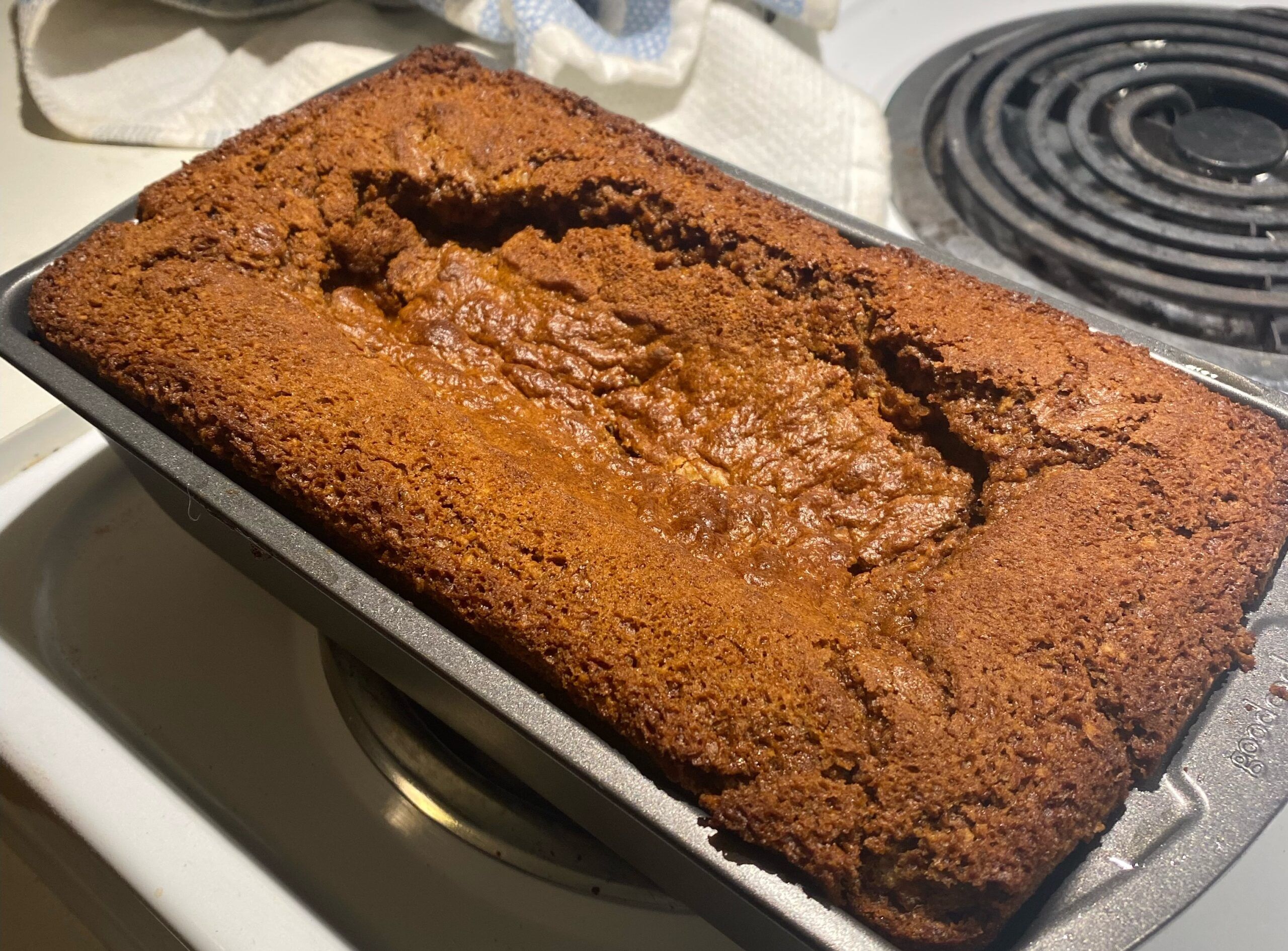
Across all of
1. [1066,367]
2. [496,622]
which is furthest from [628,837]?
[1066,367]

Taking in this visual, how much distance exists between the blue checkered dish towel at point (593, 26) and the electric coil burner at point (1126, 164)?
0.40 metres

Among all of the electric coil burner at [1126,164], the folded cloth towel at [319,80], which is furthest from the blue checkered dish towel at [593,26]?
the electric coil burner at [1126,164]

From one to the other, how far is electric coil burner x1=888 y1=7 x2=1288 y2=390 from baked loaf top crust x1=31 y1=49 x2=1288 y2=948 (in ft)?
1.46

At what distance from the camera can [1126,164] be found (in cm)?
142

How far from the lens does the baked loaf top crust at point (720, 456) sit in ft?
2.20

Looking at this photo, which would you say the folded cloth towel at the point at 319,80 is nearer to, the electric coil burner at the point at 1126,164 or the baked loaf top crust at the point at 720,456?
the electric coil burner at the point at 1126,164

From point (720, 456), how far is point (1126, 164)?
3.29 ft

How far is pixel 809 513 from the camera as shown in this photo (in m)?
0.89

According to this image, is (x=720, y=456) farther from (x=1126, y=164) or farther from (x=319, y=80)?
(x=319, y=80)

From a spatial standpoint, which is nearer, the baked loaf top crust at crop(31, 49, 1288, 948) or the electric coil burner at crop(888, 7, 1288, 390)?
the baked loaf top crust at crop(31, 49, 1288, 948)

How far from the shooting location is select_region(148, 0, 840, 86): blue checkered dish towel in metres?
1.55

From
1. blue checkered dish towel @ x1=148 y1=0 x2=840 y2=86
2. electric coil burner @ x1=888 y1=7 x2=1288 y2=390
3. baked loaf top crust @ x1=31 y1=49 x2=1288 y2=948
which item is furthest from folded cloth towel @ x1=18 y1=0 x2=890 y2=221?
baked loaf top crust @ x1=31 y1=49 x2=1288 y2=948

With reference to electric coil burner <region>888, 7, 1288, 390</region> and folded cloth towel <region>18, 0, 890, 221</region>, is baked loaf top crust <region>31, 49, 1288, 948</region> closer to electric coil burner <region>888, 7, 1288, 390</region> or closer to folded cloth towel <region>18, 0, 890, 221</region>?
electric coil burner <region>888, 7, 1288, 390</region>

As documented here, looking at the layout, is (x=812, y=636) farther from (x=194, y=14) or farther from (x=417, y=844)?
(x=194, y=14)
